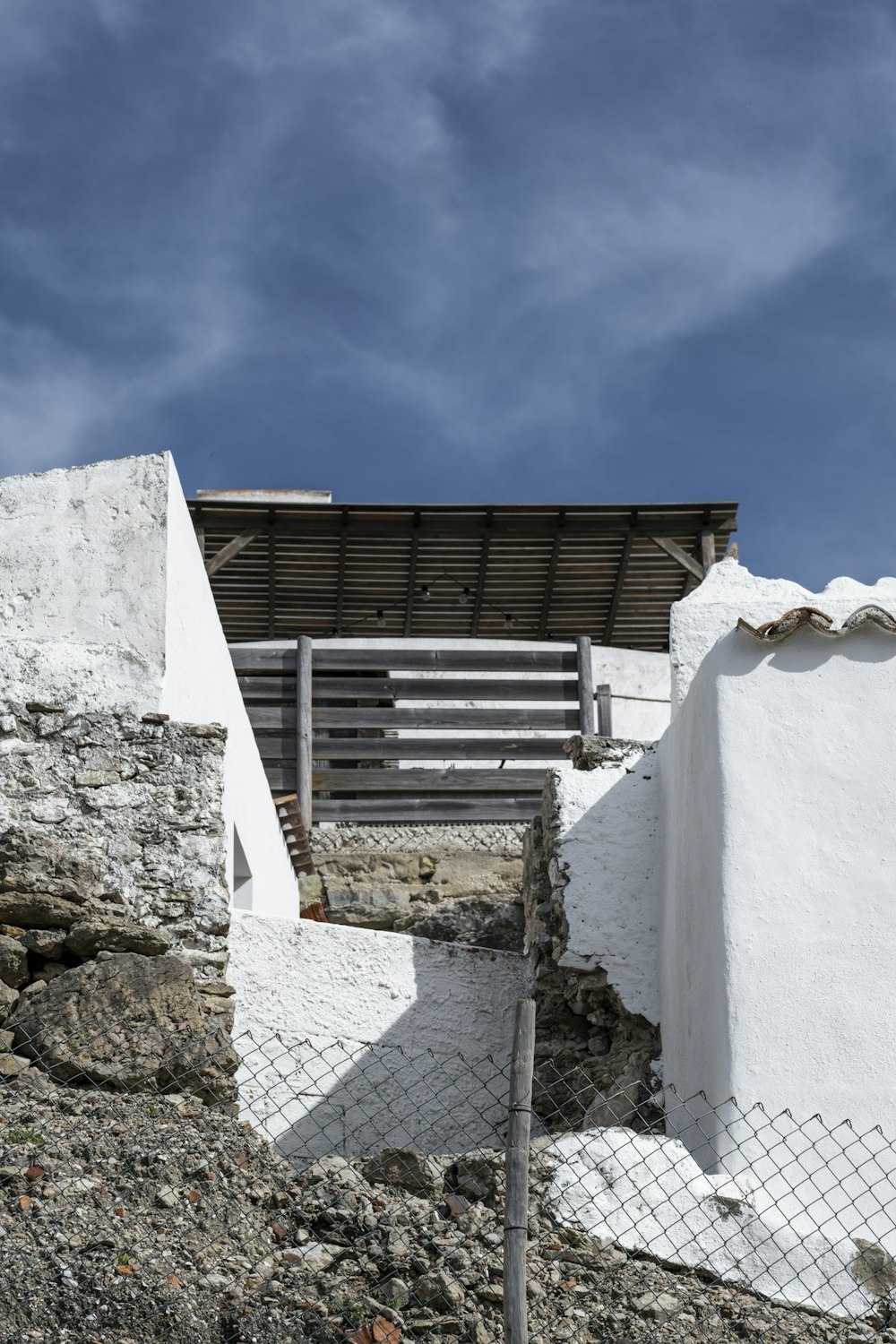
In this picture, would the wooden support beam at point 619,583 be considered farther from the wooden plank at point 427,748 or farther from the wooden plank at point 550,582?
the wooden plank at point 427,748

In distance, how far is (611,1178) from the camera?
5719 mm

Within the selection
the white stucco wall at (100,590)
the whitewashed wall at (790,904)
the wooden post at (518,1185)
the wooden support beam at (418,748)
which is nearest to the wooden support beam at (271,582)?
the wooden support beam at (418,748)

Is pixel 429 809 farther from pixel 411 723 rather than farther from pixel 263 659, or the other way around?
pixel 263 659

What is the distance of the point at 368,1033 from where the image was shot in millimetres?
7996

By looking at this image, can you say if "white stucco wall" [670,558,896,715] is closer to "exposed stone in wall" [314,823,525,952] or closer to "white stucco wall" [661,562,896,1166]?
"white stucco wall" [661,562,896,1166]

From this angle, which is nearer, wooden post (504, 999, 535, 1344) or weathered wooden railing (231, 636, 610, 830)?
wooden post (504, 999, 535, 1344)

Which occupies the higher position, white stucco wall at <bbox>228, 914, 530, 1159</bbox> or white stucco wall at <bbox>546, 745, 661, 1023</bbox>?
white stucco wall at <bbox>546, 745, 661, 1023</bbox>

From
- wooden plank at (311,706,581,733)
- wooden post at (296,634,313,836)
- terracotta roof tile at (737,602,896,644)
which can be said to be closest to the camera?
terracotta roof tile at (737,602,896,644)

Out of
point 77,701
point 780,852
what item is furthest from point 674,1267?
point 77,701

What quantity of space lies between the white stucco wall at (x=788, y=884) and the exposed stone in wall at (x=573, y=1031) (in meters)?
0.23

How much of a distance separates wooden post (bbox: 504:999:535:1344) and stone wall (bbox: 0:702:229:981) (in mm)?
2760

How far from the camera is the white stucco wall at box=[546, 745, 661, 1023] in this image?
7980 mm

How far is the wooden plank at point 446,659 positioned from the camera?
13562 mm

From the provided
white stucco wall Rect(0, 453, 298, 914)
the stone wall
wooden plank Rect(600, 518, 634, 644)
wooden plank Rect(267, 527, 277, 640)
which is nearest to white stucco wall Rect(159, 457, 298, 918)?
white stucco wall Rect(0, 453, 298, 914)
